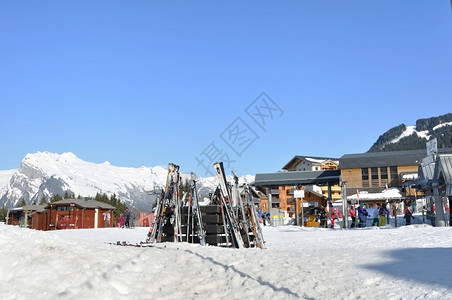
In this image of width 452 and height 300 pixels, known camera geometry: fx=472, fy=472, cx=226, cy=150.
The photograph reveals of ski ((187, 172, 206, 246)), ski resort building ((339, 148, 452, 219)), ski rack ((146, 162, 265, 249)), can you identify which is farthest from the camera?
ski resort building ((339, 148, 452, 219))

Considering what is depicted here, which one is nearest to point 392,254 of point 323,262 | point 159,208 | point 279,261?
point 323,262

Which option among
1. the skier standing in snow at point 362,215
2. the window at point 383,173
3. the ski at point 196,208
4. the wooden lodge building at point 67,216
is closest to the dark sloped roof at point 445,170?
the skier standing in snow at point 362,215

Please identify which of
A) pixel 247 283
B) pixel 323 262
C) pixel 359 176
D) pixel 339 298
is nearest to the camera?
pixel 339 298

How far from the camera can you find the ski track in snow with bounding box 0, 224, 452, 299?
23.6ft

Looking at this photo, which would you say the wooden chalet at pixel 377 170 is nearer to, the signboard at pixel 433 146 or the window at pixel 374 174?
the window at pixel 374 174

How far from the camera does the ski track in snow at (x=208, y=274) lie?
720cm

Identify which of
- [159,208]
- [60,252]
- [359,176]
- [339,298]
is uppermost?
[359,176]

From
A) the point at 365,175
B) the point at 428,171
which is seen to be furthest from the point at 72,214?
the point at 365,175

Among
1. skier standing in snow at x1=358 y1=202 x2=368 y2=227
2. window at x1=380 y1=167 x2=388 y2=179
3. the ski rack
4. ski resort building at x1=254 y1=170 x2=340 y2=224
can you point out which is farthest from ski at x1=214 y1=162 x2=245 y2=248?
window at x1=380 y1=167 x2=388 y2=179

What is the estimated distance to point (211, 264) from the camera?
9258 mm

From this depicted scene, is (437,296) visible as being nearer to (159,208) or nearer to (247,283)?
(247,283)

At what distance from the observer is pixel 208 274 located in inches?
336

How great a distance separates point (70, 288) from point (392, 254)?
6.24 m

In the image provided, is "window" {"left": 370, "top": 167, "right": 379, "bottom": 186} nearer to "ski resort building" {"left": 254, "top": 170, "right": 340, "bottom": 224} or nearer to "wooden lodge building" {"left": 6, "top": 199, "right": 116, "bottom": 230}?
"ski resort building" {"left": 254, "top": 170, "right": 340, "bottom": 224}
